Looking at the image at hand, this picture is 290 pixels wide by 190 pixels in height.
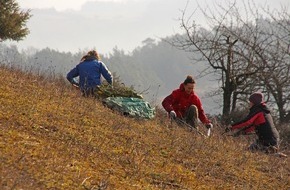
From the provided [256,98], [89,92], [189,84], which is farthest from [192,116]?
[89,92]

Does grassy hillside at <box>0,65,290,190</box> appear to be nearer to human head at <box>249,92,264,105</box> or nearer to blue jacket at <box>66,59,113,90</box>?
human head at <box>249,92,264,105</box>

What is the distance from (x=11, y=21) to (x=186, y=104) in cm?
990

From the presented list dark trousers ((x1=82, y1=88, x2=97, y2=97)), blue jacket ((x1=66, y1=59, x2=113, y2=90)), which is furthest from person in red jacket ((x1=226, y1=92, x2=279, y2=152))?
blue jacket ((x1=66, y1=59, x2=113, y2=90))

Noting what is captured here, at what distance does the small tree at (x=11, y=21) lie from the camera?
16250mm

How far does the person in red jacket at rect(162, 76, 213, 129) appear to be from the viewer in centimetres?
886

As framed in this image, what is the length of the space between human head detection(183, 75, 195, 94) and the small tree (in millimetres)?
9841

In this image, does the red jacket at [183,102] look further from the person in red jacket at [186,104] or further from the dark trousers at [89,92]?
the dark trousers at [89,92]

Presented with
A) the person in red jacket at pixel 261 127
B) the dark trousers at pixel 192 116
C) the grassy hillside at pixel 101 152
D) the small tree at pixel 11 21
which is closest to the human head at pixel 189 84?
the dark trousers at pixel 192 116

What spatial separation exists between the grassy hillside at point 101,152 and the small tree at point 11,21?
345 inches

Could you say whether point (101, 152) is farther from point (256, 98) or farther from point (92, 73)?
point (92, 73)

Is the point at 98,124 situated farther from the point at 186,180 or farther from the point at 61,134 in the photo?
Result: the point at 186,180

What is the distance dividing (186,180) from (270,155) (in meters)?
3.20

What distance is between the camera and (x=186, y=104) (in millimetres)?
9094

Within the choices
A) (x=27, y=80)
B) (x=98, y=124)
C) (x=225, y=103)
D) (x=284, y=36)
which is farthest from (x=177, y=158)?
(x=284, y=36)
